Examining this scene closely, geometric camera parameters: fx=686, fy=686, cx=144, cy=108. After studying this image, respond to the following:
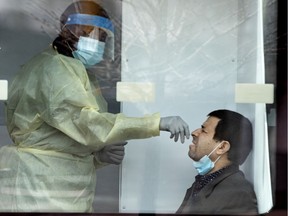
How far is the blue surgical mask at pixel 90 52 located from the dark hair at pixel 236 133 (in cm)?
44

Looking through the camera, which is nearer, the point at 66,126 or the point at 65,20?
the point at 66,126

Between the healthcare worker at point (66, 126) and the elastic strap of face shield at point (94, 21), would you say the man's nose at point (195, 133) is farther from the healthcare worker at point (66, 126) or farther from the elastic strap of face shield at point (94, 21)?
the elastic strap of face shield at point (94, 21)

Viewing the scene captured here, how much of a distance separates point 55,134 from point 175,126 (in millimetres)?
413

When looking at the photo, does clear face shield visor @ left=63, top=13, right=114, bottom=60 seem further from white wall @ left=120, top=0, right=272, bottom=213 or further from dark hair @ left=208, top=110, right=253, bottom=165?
dark hair @ left=208, top=110, right=253, bottom=165

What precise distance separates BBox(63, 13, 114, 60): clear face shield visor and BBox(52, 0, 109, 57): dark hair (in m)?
0.02

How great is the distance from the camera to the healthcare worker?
230 centimetres

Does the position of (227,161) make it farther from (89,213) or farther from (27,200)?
(27,200)

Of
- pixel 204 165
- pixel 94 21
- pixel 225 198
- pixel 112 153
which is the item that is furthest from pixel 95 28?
pixel 225 198

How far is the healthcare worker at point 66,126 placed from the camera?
7.54 feet

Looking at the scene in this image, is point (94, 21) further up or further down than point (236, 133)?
further up

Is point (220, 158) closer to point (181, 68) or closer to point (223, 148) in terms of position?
point (223, 148)

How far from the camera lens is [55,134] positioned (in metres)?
2.36

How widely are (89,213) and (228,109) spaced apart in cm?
60

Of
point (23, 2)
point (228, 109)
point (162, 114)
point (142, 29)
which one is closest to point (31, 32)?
point (23, 2)
